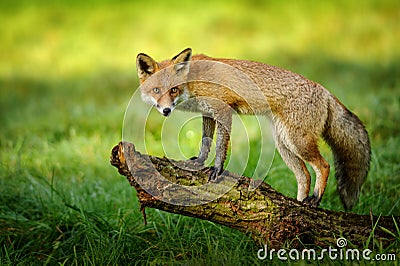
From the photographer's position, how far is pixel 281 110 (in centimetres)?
550

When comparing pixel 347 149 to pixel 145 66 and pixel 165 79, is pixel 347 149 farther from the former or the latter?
pixel 145 66

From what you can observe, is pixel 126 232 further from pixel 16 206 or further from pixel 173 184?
pixel 16 206

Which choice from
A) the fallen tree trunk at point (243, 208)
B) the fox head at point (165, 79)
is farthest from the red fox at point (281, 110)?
the fallen tree trunk at point (243, 208)

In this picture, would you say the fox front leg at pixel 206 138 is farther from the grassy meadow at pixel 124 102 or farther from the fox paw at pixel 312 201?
the fox paw at pixel 312 201

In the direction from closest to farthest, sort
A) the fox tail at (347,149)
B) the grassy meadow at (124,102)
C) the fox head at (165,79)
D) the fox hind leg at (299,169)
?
1. the fox head at (165,79)
2. the grassy meadow at (124,102)
3. the fox tail at (347,149)
4. the fox hind leg at (299,169)

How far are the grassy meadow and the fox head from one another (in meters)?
1.13

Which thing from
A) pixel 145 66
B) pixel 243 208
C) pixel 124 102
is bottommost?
pixel 243 208

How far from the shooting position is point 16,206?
5949mm

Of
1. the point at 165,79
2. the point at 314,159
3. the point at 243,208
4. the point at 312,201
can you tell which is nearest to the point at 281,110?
the point at 314,159

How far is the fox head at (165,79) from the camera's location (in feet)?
16.9

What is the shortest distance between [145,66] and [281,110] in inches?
52.0

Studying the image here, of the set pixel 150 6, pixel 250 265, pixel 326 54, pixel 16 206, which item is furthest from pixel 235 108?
pixel 150 6

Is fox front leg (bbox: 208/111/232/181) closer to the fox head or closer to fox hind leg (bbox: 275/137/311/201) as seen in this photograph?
the fox head

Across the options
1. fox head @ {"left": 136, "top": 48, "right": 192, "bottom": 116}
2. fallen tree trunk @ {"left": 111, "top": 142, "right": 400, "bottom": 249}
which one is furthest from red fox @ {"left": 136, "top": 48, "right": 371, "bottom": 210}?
fallen tree trunk @ {"left": 111, "top": 142, "right": 400, "bottom": 249}
